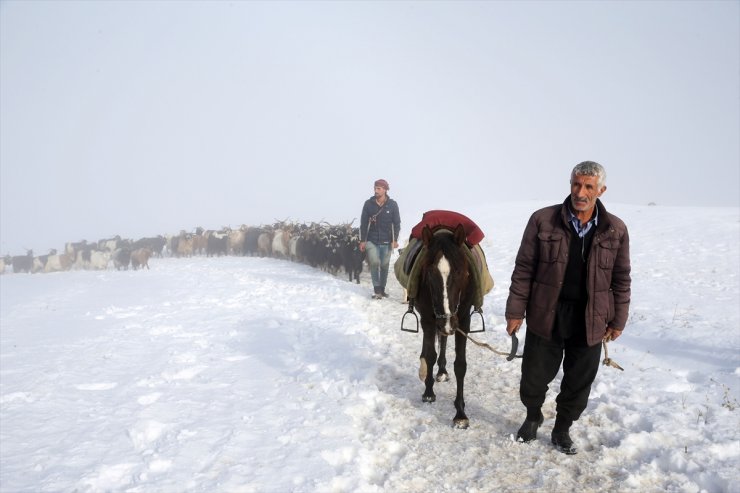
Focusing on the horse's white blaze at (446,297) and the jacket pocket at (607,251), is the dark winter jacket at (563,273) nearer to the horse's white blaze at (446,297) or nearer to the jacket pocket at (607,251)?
the jacket pocket at (607,251)

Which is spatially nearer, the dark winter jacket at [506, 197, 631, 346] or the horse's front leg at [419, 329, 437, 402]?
the dark winter jacket at [506, 197, 631, 346]

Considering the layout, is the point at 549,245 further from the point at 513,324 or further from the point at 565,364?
the point at 565,364

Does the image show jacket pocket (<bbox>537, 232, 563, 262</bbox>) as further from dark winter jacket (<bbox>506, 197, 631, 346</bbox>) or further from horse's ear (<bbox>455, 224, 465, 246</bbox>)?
horse's ear (<bbox>455, 224, 465, 246</bbox>)

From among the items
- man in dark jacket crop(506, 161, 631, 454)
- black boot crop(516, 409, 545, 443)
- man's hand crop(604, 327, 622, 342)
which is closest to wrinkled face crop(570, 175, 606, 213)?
man in dark jacket crop(506, 161, 631, 454)

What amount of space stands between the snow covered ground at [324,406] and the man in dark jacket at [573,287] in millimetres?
766

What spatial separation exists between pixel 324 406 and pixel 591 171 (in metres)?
3.63

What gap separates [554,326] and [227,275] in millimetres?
12811

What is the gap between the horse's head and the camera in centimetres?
400

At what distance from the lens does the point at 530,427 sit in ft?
13.4

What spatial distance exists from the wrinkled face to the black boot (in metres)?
1.95

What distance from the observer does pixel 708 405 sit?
14.9ft

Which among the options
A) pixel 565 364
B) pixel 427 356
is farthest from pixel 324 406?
pixel 565 364

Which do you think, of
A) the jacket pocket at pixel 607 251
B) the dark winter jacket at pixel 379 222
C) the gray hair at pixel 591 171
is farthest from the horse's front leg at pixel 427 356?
the dark winter jacket at pixel 379 222

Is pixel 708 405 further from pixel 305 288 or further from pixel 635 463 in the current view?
pixel 305 288
